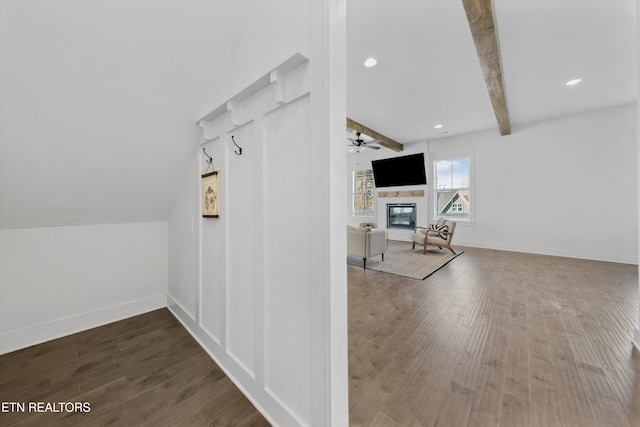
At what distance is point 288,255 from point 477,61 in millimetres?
3406

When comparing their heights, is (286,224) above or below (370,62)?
below

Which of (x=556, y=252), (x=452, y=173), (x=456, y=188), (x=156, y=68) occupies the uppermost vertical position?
(x=452, y=173)

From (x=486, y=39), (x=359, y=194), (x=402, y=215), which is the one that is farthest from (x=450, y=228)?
(x=486, y=39)

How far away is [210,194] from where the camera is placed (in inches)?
73.3

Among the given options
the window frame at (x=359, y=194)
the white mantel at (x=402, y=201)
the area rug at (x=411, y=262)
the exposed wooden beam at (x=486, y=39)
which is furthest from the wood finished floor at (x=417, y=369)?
the window frame at (x=359, y=194)

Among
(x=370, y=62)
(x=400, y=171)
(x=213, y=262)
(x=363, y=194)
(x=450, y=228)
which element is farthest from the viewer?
(x=363, y=194)

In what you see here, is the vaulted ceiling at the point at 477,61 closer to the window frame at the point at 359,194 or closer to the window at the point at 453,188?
the window at the point at 453,188

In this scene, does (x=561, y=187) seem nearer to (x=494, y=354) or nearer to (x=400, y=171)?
(x=400, y=171)

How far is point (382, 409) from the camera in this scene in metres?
1.33

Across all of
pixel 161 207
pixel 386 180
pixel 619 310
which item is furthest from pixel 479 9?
pixel 386 180

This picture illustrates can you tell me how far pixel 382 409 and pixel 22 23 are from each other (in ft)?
9.00

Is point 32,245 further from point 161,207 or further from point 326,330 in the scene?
point 326,330

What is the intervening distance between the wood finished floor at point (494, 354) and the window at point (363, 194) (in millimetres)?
4704

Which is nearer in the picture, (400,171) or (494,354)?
(494,354)
